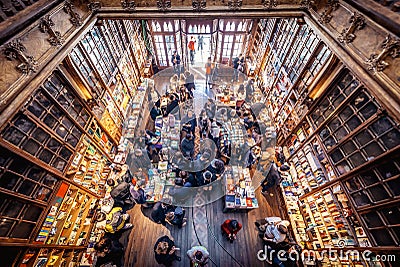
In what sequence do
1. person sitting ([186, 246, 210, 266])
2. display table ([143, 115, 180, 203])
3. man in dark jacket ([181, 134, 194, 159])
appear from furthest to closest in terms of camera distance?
man in dark jacket ([181, 134, 194, 159]) < display table ([143, 115, 180, 203]) < person sitting ([186, 246, 210, 266])

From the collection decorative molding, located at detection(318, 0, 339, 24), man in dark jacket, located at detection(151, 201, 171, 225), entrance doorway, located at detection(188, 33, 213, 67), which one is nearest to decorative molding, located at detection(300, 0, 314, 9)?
decorative molding, located at detection(318, 0, 339, 24)

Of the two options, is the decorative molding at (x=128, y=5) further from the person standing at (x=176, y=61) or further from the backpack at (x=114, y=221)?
the person standing at (x=176, y=61)

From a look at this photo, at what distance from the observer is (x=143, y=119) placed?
39.1 feet

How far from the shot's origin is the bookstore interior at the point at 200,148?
445 cm

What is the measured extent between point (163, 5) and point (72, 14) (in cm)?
335

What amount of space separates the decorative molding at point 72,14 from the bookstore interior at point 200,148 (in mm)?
57

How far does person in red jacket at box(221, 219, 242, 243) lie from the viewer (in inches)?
265

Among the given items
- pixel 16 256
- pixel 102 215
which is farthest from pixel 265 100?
pixel 16 256

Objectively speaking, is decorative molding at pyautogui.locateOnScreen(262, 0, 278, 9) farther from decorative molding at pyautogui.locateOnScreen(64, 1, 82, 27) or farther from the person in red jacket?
the person in red jacket

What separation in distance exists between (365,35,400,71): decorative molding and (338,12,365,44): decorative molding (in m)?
1.04

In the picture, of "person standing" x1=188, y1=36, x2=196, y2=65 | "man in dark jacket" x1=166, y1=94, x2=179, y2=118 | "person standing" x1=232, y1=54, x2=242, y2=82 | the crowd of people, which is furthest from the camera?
"person standing" x1=232, y1=54, x2=242, y2=82

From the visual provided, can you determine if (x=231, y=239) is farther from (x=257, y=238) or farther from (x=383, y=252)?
(x=383, y=252)

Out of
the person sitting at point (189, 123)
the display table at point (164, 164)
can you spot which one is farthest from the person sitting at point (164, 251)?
the person sitting at point (189, 123)

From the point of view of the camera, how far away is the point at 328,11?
6.14 metres
